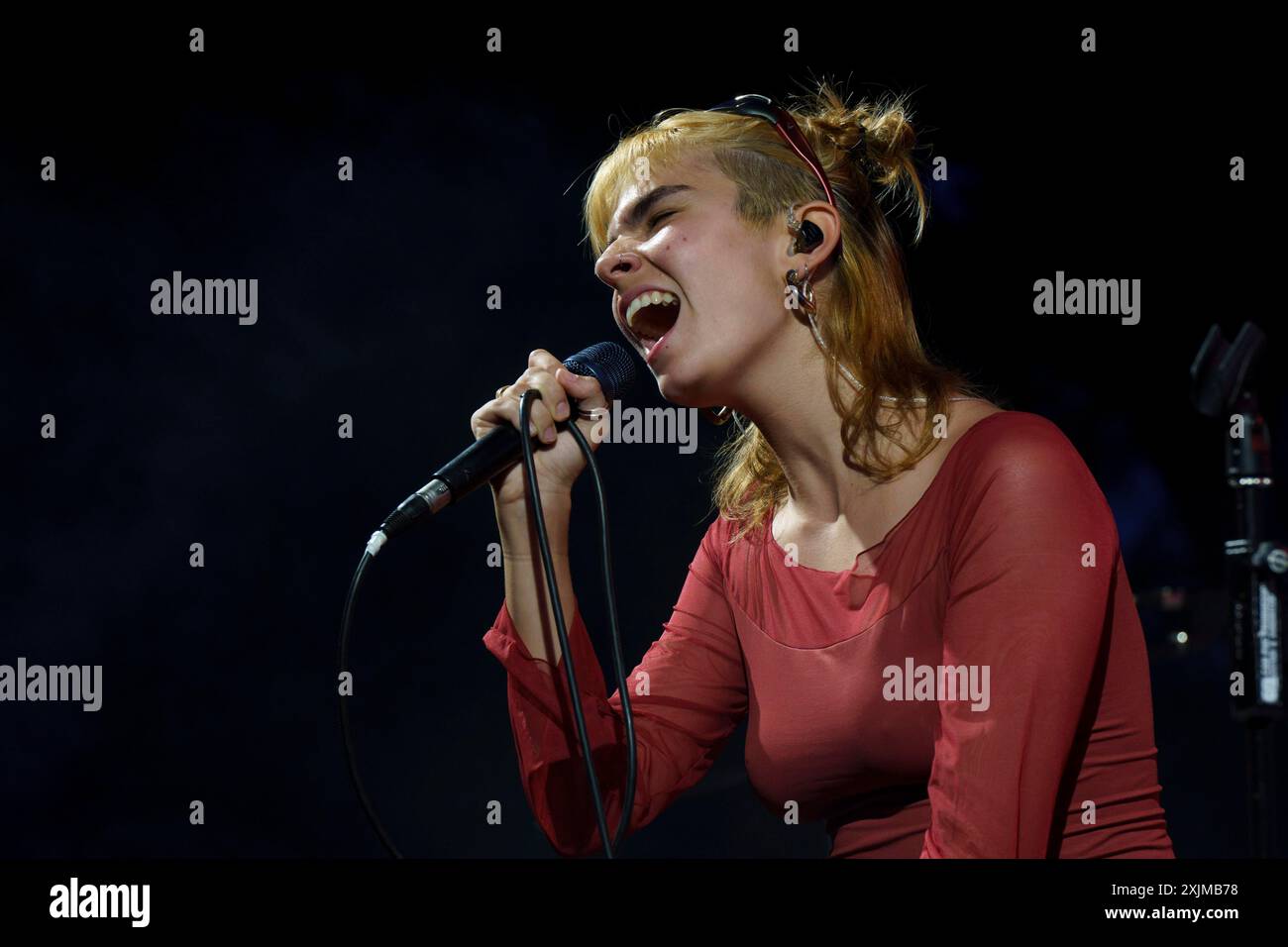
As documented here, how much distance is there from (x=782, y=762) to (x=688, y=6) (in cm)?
91

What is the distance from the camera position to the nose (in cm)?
133

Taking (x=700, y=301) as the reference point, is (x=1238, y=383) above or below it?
below

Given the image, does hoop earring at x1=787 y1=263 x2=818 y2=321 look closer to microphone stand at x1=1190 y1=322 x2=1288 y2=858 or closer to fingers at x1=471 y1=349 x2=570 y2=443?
fingers at x1=471 y1=349 x2=570 y2=443

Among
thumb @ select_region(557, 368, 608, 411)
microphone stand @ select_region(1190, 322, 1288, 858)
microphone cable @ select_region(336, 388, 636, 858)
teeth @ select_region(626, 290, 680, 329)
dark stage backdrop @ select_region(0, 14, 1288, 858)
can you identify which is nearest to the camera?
microphone cable @ select_region(336, 388, 636, 858)

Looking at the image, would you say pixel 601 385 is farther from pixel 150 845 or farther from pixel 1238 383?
pixel 150 845

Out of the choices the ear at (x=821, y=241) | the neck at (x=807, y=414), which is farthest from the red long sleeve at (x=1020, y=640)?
the ear at (x=821, y=241)

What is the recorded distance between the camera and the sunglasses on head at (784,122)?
4.52ft

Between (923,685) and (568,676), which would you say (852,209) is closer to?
(923,685)

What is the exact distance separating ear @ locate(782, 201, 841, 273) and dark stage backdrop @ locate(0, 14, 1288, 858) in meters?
0.20

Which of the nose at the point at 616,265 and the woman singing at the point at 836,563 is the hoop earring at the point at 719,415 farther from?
the nose at the point at 616,265

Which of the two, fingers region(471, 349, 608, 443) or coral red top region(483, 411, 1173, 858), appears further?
fingers region(471, 349, 608, 443)

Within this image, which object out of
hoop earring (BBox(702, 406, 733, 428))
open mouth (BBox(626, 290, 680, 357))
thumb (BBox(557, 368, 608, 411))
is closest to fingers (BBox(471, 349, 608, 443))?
→ thumb (BBox(557, 368, 608, 411))
